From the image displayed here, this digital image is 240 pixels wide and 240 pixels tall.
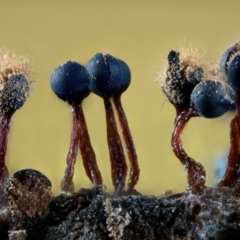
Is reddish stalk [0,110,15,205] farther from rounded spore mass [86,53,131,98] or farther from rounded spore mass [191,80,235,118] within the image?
rounded spore mass [191,80,235,118]

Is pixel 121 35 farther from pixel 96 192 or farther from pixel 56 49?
pixel 96 192

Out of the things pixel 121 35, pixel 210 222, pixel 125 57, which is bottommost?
pixel 210 222

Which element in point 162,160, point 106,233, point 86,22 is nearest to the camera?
point 106,233

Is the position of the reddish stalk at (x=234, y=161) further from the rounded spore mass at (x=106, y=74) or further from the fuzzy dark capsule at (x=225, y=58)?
the rounded spore mass at (x=106, y=74)

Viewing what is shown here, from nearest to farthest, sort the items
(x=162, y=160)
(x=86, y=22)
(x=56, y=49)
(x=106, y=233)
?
(x=106, y=233), (x=162, y=160), (x=56, y=49), (x=86, y=22)

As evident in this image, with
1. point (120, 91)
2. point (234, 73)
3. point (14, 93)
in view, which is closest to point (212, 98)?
point (234, 73)

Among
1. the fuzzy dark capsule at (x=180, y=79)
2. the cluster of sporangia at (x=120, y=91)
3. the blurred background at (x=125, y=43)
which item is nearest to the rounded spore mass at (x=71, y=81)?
the cluster of sporangia at (x=120, y=91)

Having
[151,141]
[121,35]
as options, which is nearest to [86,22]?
[121,35]
